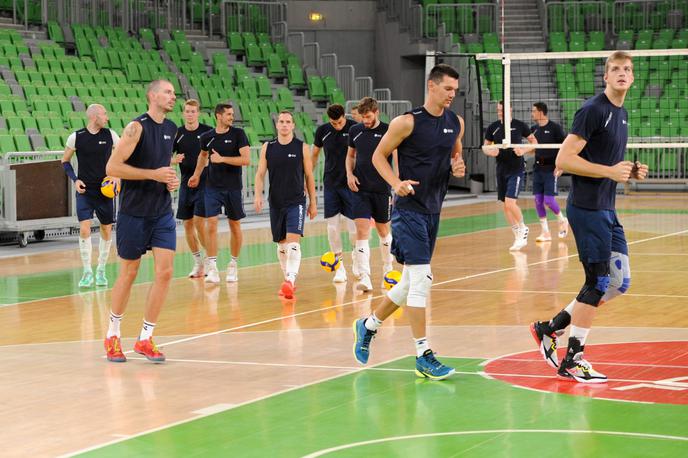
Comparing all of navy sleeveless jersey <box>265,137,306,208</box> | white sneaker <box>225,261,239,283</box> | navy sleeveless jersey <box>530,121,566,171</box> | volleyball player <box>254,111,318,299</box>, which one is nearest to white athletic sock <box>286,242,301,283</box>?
volleyball player <box>254,111,318,299</box>

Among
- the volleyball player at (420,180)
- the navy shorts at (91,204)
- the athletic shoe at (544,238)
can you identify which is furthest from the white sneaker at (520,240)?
the volleyball player at (420,180)

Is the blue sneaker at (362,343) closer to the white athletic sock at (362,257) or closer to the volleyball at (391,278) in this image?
the volleyball at (391,278)

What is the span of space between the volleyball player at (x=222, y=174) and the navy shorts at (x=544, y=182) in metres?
7.13

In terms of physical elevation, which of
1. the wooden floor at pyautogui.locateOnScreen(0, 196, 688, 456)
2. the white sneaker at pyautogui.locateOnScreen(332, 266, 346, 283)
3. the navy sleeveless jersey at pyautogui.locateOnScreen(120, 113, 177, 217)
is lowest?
the wooden floor at pyautogui.locateOnScreen(0, 196, 688, 456)

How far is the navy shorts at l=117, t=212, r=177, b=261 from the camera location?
9844 millimetres

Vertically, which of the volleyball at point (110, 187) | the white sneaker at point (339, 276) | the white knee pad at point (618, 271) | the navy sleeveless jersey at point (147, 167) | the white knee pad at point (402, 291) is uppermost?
the navy sleeveless jersey at point (147, 167)

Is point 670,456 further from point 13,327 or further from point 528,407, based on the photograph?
point 13,327

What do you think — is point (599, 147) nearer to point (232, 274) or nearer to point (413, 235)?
point (413, 235)

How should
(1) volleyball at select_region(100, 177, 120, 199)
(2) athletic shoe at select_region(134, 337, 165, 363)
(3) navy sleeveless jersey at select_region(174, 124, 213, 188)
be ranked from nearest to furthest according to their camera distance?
(2) athletic shoe at select_region(134, 337, 165, 363), (1) volleyball at select_region(100, 177, 120, 199), (3) navy sleeveless jersey at select_region(174, 124, 213, 188)

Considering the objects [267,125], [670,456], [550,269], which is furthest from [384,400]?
[267,125]

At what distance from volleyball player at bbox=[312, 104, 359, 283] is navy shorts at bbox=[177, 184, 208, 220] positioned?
1.58 m

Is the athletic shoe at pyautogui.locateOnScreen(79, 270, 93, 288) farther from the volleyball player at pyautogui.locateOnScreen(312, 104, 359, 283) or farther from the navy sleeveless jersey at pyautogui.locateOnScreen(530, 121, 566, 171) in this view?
the navy sleeveless jersey at pyautogui.locateOnScreen(530, 121, 566, 171)

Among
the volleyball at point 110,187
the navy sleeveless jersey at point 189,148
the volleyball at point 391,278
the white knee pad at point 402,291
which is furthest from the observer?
the navy sleeveless jersey at point 189,148

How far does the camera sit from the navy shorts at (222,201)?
14969 millimetres
